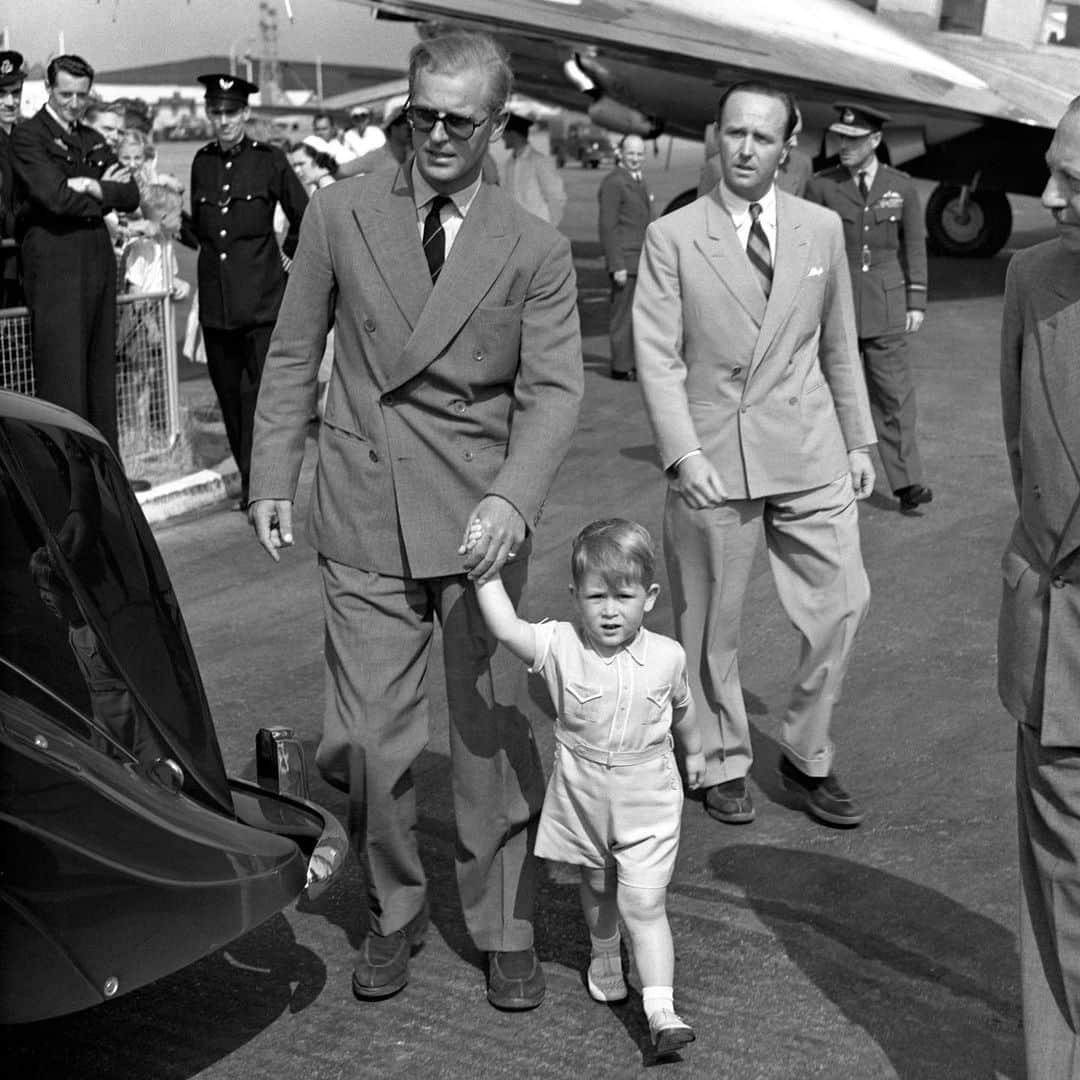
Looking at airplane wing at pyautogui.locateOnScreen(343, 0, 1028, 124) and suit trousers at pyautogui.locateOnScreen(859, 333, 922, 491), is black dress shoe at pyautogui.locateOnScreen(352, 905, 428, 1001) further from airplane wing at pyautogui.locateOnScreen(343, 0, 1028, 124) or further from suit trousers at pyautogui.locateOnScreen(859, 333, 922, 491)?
airplane wing at pyautogui.locateOnScreen(343, 0, 1028, 124)

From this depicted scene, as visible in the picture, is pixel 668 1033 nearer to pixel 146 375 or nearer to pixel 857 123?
pixel 146 375

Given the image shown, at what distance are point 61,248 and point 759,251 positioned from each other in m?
4.50

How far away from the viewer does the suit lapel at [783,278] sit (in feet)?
16.3

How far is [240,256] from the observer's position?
877 centimetres

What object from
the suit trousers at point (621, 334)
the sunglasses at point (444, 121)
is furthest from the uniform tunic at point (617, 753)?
the suit trousers at point (621, 334)

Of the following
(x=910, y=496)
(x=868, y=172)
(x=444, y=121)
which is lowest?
(x=910, y=496)

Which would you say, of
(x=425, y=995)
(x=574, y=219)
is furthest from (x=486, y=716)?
(x=574, y=219)

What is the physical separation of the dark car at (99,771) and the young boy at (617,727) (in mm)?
566

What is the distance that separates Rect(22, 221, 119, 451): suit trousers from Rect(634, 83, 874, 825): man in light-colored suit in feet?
13.5

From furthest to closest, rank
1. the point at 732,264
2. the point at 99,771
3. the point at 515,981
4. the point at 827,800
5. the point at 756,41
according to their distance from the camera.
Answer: the point at 756,41
the point at 827,800
the point at 732,264
the point at 515,981
the point at 99,771

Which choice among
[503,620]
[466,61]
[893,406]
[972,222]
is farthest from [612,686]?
[972,222]

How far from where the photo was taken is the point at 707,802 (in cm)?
518

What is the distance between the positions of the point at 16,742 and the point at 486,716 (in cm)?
131

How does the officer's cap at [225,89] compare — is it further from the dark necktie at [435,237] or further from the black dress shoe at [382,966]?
the black dress shoe at [382,966]
